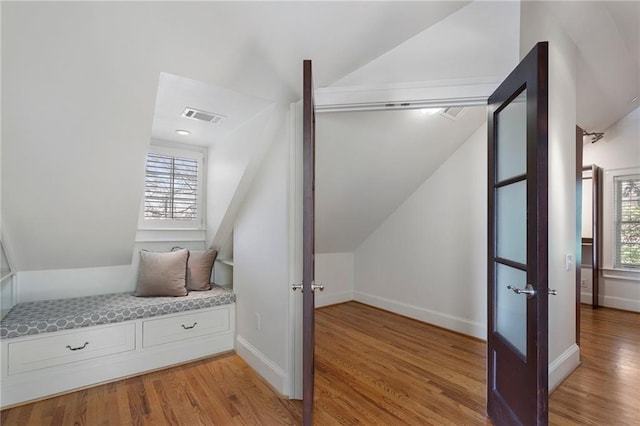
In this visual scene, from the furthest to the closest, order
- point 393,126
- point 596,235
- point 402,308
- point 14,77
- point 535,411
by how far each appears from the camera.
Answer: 1. point 596,235
2. point 402,308
3. point 393,126
4. point 14,77
5. point 535,411

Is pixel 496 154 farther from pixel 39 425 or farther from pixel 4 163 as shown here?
pixel 39 425

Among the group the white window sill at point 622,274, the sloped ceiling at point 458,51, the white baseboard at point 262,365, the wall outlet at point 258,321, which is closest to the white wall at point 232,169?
the sloped ceiling at point 458,51

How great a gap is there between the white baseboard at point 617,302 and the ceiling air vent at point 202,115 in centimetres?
554

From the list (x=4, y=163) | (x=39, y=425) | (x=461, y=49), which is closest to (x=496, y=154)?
(x=461, y=49)

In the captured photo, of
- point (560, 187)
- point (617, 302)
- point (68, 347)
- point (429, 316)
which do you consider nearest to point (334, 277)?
point (429, 316)

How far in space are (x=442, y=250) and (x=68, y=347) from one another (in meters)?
3.56

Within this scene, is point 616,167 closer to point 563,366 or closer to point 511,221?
point 563,366

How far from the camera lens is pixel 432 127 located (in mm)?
3059

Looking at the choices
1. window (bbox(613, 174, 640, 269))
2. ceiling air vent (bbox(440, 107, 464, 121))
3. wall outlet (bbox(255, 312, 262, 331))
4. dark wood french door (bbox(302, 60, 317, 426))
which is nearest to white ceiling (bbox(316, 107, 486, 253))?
ceiling air vent (bbox(440, 107, 464, 121))

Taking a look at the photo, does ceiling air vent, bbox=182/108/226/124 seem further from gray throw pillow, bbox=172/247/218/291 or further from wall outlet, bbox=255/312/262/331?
wall outlet, bbox=255/312/262/331

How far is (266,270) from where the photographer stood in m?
2.42

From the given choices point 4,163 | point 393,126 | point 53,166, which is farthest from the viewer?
point 393,126

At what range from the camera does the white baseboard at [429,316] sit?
324 cm

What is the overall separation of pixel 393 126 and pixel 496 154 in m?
1.20
